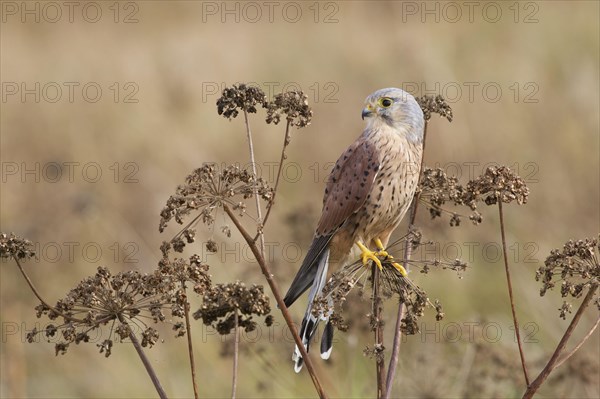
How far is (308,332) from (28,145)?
874 centimetres

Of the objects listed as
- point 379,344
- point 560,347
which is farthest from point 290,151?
point 560,347

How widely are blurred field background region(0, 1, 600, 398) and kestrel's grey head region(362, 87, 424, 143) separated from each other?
3.92ft

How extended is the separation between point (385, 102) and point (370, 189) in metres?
0.55

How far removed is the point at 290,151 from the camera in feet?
38.4

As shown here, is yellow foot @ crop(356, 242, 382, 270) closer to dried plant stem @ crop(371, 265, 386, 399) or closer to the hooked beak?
dried plant stem @ crop(371, 265, 386, 399)

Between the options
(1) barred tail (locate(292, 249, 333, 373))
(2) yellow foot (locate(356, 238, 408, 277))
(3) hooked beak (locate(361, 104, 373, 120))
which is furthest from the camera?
(3) hooked beak (locate(361, 104, 373, 120))

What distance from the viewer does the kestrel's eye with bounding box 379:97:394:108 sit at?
5.07 m

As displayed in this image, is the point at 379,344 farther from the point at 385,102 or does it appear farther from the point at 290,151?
the point at 290,151

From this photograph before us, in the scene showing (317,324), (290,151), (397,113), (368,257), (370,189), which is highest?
(397,113)

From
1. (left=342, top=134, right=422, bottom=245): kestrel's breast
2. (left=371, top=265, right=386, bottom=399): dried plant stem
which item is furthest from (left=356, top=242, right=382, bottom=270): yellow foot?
(left=342, top=134, right=422, bottom=245): kestrel's breast

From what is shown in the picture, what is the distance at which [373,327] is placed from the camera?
Result: 3.55 metres

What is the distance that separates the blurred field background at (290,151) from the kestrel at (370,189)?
1.00m

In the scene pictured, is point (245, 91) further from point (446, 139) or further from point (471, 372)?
point (446, 139)

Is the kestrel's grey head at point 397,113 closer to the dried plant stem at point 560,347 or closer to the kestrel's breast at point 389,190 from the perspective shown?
the kestrel's breast at point 389,190
